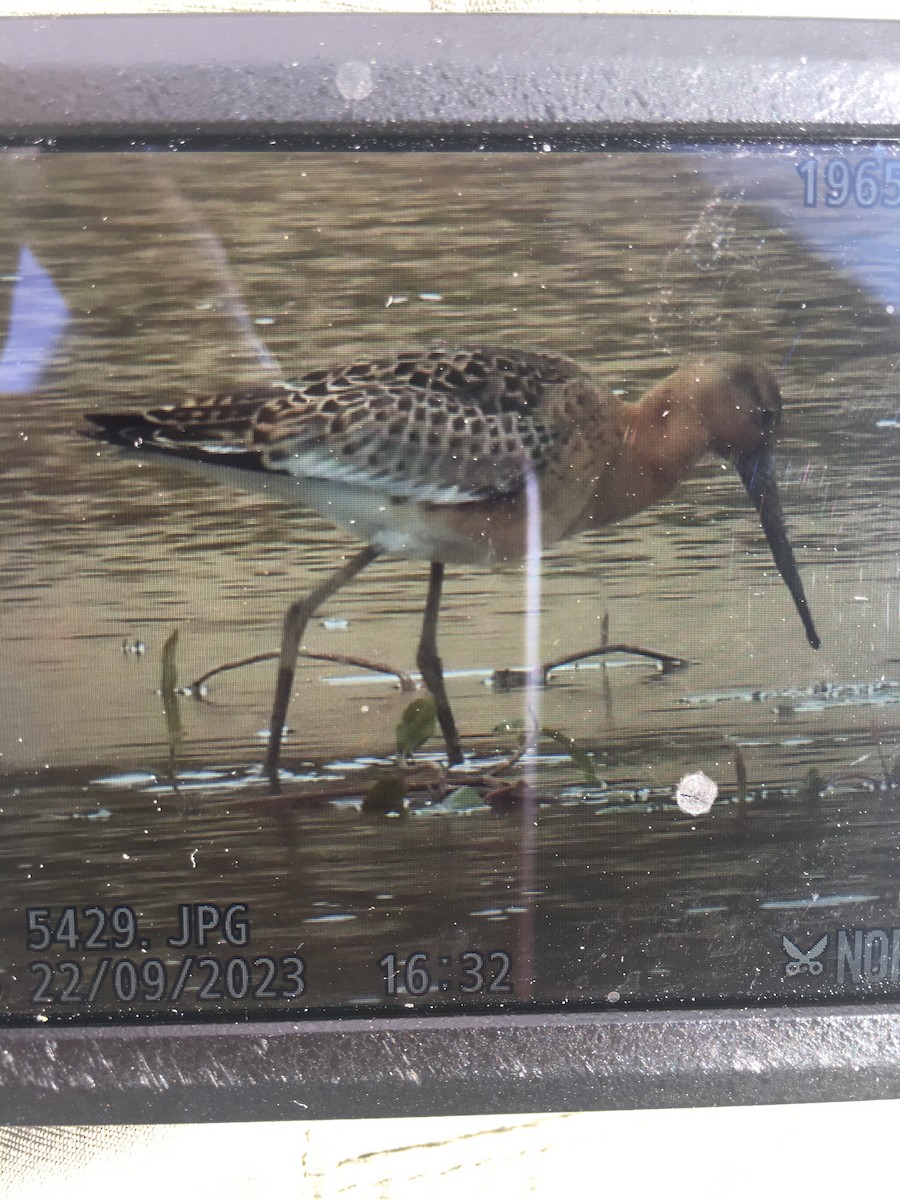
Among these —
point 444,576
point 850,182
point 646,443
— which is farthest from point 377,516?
point 850,182

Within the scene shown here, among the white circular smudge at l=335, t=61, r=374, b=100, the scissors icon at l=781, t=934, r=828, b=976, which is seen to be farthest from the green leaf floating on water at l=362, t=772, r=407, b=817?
the white circular smudge at l=335, t=61, r=374, b=100

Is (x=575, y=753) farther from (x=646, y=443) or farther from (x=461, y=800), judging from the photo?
(x=646, y=443)

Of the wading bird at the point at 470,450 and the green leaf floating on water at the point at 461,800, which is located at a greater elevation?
the wading bird at the point at 470,450

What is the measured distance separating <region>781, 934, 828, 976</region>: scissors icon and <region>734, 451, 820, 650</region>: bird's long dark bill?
0.22 meters

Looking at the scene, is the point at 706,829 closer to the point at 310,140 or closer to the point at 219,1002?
the point at 219,1002

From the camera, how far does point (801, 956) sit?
0.67 metres

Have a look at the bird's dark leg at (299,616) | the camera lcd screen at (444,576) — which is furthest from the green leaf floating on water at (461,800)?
the bird's dark leg at (299,616)

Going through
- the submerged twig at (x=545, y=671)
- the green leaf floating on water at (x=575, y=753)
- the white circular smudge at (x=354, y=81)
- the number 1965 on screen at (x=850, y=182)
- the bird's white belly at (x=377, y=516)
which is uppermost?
the white circular smudge at (x=354, y=81)

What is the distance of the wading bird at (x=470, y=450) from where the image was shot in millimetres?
632

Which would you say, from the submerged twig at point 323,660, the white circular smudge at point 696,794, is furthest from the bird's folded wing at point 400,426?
the white circular smudge at point 696,794

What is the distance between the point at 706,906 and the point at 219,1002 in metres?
0.31

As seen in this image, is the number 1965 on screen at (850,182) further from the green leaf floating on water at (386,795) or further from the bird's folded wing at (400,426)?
the green leaf floating on water at (386,795)

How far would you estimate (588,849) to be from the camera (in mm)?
655

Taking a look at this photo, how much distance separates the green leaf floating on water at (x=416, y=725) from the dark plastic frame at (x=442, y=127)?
171mm
